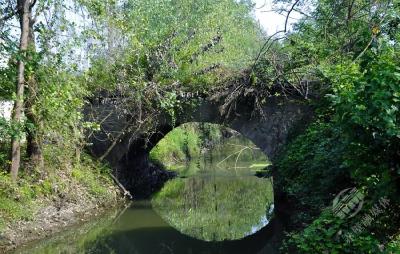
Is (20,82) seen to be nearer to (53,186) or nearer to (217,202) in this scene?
(53,186)

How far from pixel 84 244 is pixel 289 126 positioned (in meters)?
6.32

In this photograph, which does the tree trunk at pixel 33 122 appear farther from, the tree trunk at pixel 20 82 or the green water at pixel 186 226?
the green water at pixel 186 226

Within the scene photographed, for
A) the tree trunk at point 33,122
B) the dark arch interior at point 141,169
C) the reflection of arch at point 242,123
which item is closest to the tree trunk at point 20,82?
the tree trunk at point 33,122

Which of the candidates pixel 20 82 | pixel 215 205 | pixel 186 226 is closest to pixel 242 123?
pixel 215 205

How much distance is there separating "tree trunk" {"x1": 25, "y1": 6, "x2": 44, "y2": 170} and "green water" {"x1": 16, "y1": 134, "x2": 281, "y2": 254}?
84.8 inches

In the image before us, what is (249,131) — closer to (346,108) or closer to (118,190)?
(118,190)

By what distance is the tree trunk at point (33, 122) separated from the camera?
422 inches

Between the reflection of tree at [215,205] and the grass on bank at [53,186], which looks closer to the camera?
the grass on bank at [53,186]

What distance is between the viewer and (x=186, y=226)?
1195cm

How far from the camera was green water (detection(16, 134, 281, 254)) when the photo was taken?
31.9 ft

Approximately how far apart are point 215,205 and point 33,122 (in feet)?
20.9

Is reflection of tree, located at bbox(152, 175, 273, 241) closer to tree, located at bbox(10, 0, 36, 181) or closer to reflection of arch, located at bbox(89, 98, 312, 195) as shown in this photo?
reflection of arch, located at bbox(89, 98, 312, 195)

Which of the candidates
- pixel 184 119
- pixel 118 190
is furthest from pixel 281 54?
pixel 118 190

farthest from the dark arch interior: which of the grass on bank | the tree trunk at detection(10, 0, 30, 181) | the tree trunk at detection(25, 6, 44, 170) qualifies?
the tree trunk at detection(10, 0, 30, 181)
